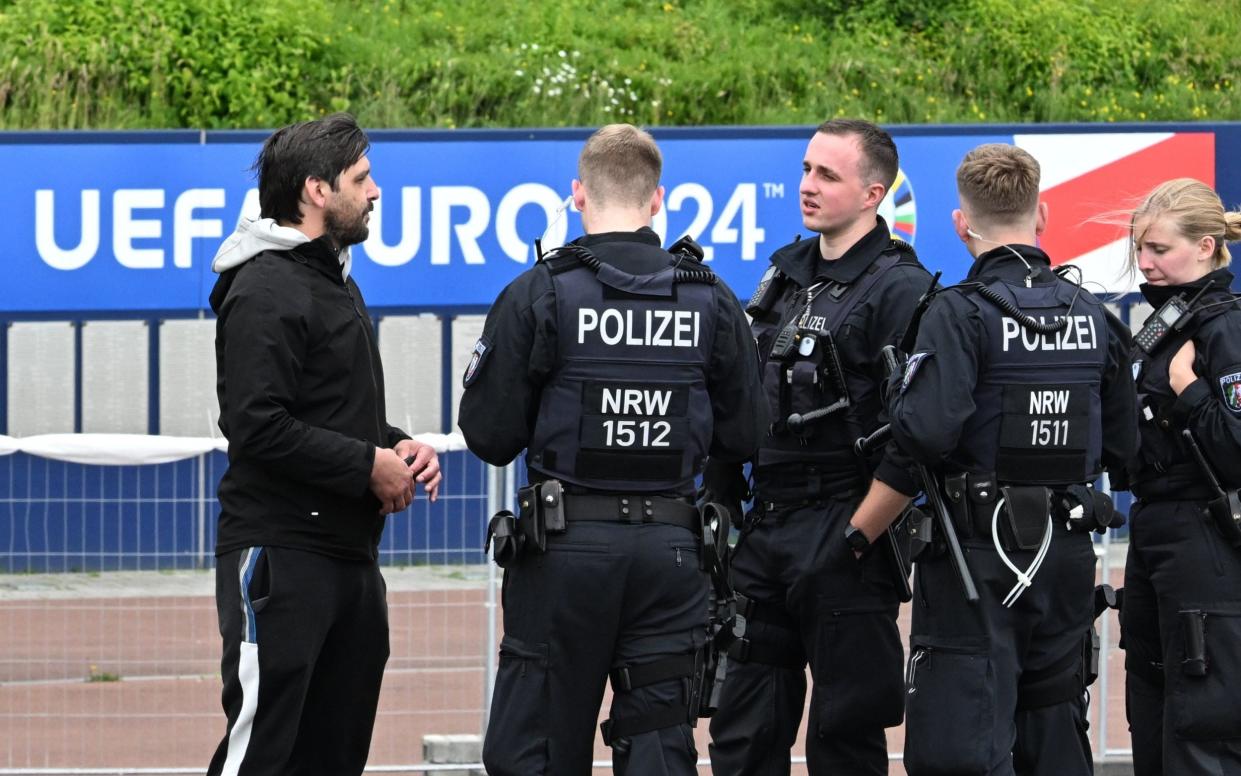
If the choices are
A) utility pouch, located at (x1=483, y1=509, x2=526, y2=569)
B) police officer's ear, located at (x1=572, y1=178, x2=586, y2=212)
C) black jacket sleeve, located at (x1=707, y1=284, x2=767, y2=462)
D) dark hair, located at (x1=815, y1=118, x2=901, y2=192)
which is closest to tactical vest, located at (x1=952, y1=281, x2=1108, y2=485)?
black jacket sleeve, located at (x1=707, y1=284, x2=767, y2=462)

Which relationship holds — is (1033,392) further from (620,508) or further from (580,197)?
(580,197)

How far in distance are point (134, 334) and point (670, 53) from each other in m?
7.37

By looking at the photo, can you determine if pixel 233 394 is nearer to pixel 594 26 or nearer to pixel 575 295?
pixel 575 295

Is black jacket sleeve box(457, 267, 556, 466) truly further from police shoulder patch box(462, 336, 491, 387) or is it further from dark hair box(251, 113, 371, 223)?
dark hair box(251, 113, 371, 223)

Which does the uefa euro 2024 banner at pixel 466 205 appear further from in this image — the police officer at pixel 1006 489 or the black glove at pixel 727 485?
the police officer at pixel 1006 489

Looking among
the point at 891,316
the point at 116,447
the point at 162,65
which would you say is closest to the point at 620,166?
the point at 891,316

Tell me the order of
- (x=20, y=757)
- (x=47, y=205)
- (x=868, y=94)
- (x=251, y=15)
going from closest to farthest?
(x=20, y=757) < (x=47, y=205) < (x=251, y=15) < (x=868, y=94)

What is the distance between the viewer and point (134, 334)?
1147 cm

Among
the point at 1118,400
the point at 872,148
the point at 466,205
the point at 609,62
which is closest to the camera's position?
the point at 1118,400

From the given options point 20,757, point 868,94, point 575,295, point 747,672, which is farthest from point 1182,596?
point 868,94

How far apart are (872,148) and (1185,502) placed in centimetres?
145

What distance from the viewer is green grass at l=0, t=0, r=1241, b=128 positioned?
15.3 metres

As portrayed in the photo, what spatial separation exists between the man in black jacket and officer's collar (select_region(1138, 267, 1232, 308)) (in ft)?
7.56

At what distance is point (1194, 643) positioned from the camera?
5258mm
